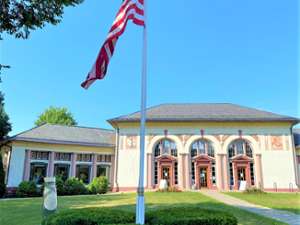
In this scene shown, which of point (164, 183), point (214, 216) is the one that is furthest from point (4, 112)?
point (214, 216)

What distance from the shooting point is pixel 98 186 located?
2327 centimetres

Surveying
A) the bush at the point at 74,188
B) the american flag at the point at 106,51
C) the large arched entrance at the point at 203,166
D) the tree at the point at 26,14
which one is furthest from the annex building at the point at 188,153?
the american flag at the point at 106,51

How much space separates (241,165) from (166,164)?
24.6ft

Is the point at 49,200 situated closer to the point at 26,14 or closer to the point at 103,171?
the point at 26,14

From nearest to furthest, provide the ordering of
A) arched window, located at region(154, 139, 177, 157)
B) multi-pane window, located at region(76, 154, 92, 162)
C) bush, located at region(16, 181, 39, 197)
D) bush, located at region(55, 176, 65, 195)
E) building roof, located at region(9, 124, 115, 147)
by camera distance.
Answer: bush, located at region(16, 181, 39, 197) → bush, located at region(55, 176, 65, 195) → building roof, located at region(9, 124, 115, 147) → multi-pane window, located at region(76, 154, 92, 162) → arched window, located at region(154, 139, 177, 157)

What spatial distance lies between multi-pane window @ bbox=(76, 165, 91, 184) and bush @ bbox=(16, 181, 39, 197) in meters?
5.05

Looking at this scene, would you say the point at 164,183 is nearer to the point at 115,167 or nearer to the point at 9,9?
the point at 115,167

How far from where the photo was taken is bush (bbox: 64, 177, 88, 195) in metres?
21.7

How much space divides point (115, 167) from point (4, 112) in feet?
39.8

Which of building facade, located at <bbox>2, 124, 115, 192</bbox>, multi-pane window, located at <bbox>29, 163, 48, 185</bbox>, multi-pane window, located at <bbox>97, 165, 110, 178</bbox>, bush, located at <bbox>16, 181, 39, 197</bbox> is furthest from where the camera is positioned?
multi-pane window, located at <bbox>97, 165, 110, 178</bbox>

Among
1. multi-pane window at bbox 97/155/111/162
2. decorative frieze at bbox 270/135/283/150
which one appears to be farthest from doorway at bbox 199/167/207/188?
multi-pane window at bbox 97/155/111/162

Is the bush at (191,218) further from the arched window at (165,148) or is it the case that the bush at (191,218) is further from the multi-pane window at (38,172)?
the multi-pane window at (38,172)

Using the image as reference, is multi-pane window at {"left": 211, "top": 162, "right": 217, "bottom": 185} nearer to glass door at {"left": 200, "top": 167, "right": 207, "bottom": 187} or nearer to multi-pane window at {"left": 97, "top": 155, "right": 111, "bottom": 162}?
glass door at {"left": 200, "top": 167, "right": 207, "bottom": 187}

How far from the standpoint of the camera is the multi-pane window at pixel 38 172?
23.6 m
